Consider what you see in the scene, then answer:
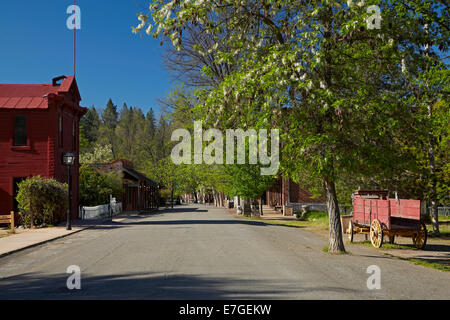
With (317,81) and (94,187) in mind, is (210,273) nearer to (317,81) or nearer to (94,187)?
(317,81)

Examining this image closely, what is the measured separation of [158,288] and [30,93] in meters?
24.2

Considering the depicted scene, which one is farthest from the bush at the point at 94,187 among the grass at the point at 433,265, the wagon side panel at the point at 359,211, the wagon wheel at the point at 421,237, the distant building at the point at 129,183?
the grass at the point at 433,265

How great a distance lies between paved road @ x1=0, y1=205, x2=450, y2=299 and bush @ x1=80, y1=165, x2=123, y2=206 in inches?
855

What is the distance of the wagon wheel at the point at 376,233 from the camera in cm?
1523

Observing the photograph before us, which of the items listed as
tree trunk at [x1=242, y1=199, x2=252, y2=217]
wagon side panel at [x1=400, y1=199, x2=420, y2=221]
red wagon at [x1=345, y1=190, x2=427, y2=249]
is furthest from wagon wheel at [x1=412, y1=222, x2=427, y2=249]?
tree trunk at [x1=242, y1=199, x2=252, y2=217]

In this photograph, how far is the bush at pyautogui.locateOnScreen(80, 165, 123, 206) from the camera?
36938 mm

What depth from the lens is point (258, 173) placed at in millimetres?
36156

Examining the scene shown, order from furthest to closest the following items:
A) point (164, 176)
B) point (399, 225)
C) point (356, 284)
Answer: point (164, 176) → point (399, 225) → point (356, 284)

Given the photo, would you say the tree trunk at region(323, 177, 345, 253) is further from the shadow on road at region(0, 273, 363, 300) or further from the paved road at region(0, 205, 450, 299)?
the shadow on road at region(0, 273, 363, 300)

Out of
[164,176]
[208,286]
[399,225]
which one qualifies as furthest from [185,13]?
[164,176]

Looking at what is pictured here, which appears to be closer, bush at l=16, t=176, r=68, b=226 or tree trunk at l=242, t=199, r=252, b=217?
bush at l=16, t=176, r=68, b=226

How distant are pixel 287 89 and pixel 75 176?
2327 centimetres
